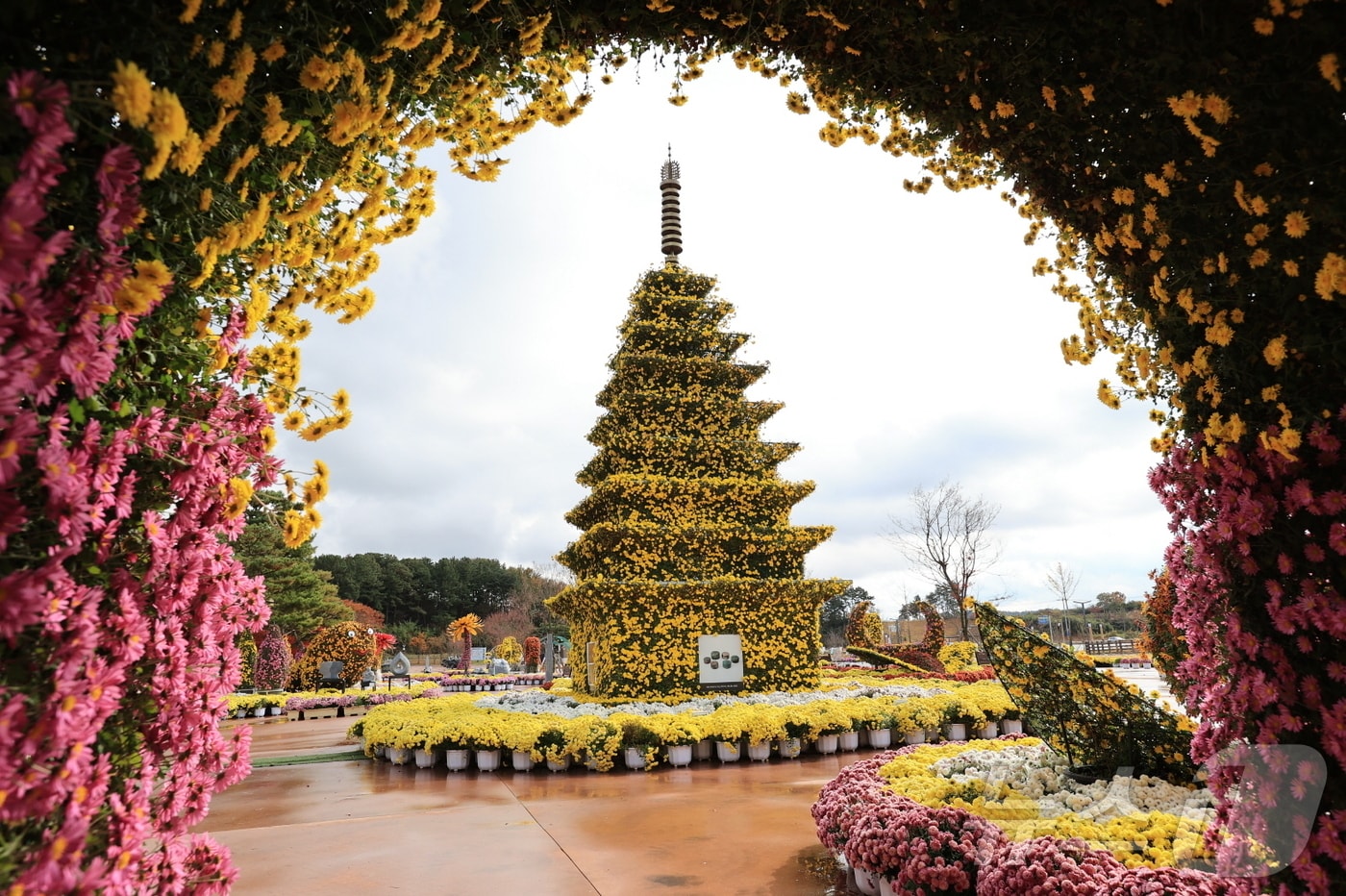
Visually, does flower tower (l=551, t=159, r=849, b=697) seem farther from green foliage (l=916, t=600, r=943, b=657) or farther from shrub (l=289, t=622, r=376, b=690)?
green foliage (l=916, t=600, r=943, b=657)

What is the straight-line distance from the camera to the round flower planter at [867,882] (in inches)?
176

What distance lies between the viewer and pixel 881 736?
36.6 ft

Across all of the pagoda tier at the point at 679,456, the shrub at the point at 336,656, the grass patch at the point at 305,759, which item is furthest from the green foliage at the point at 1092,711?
the shrub at the point at 336,656

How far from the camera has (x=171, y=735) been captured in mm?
2117

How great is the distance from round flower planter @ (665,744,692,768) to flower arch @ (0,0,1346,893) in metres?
7.53

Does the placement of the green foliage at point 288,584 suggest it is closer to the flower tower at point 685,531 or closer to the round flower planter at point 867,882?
the flower tower at point 685,531

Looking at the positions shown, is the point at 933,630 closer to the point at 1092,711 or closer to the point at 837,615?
the point at 1092,711

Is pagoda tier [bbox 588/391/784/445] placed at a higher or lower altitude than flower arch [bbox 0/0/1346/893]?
higher

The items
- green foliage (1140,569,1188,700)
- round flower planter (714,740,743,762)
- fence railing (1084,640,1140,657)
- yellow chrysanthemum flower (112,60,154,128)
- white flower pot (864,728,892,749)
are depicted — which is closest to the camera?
yellow chrysanthemum flower (112,60,154,128)

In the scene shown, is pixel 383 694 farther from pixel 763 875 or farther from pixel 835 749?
pixel 763 875

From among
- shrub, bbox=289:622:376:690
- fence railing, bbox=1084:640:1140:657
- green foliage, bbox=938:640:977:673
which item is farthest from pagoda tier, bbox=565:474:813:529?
fence railing, bbox=1084:640:1140:657

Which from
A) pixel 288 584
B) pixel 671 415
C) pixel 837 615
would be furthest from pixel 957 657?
pixel 837 615

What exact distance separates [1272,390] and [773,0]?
95.8 inches

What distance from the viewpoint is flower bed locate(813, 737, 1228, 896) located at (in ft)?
11.8
